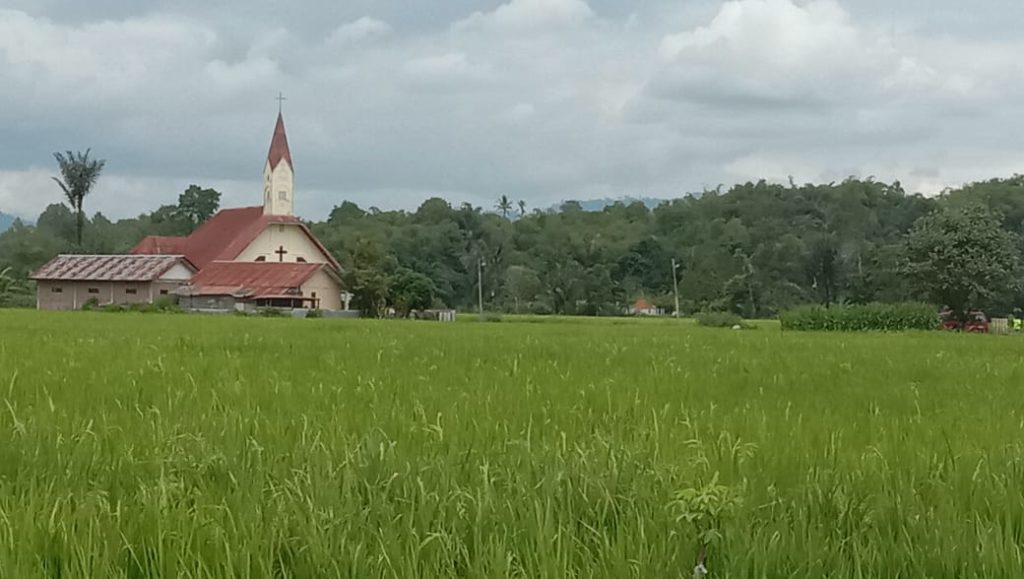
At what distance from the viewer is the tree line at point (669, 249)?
50.3 meters

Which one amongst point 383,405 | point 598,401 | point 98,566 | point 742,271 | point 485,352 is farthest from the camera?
point 742,271

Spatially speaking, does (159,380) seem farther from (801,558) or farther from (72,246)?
(72,246)

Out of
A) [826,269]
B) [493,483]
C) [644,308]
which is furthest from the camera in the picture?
[644,308]

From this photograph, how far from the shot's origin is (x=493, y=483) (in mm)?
2594

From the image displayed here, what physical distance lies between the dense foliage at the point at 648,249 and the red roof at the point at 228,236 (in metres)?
4.22

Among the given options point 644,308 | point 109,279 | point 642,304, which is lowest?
point 644,308

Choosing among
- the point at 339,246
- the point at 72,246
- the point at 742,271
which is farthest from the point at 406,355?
the point at 72,246

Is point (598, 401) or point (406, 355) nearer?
point (598, 401)

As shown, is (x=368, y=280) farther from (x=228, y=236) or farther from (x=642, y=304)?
(x=642, y=304)

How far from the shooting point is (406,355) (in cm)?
931

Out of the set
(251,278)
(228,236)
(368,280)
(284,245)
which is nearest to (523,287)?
(284,245)

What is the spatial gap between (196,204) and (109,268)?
105 feet

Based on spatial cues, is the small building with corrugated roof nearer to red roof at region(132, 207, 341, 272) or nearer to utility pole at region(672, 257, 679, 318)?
red roof at region(132, 207, 341, 272)

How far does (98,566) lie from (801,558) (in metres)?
1.43
